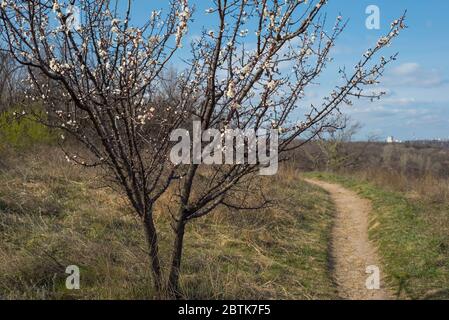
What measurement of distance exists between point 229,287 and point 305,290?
123cm

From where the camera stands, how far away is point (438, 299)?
569 centimetres

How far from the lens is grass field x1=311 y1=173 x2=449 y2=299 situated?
6.35 m

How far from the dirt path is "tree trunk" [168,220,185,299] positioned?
233 cm

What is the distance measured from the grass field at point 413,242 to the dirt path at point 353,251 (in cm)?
20

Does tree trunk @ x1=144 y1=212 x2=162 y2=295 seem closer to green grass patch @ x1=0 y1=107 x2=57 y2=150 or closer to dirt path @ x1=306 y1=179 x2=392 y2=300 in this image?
dirt path @ x1=306 y1=179 x2=392 y2=300

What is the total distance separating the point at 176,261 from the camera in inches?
183

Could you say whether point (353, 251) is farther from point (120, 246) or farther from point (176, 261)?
point (176, 261)

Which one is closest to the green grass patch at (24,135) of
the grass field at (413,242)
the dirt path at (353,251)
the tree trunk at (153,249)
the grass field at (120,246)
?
the grass field at (120,246)

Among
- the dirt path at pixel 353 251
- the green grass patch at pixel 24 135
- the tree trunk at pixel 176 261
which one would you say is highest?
the green grass patch at pixel 24 135

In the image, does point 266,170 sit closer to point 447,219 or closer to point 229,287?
point 229,287

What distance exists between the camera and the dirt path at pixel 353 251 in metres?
6.28

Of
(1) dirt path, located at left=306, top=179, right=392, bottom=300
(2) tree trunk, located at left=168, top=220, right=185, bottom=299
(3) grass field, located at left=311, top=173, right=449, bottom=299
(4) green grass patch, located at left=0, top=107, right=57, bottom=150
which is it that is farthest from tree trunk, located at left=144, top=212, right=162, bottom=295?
(4) green grass patch, located at left=0, top=107, right=57, bottom=150

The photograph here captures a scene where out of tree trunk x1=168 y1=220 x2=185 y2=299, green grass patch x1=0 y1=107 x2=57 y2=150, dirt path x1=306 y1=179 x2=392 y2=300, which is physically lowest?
dirt path x1=306 y1=179 x2=392 y2=300

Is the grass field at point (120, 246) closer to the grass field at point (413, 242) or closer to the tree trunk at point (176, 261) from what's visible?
the tree trunk at point (176, 261)
